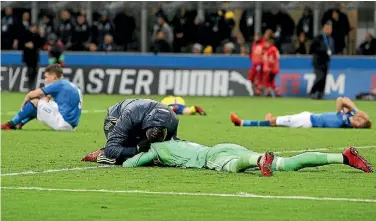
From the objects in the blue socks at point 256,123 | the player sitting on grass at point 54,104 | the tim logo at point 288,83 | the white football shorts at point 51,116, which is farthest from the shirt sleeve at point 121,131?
the tim logo at point 288,83

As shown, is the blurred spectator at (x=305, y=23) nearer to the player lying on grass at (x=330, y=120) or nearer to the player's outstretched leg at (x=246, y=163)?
the player lying on grass at (x=330, y=120)

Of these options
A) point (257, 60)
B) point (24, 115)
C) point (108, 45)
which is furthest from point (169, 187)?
point (108, 45)

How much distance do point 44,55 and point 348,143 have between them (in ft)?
71.8

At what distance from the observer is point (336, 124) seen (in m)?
23.6

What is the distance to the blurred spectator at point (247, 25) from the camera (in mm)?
40125

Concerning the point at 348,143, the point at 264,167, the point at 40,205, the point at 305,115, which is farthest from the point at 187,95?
the point at 40,205

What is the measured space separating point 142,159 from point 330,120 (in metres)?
8.96

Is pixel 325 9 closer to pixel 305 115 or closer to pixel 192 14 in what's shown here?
pixel 192 14

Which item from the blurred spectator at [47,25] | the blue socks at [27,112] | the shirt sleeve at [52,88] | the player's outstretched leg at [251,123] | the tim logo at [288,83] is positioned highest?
the blurred spectator at [47,25]

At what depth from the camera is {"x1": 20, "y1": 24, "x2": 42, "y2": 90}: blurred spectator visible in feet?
129

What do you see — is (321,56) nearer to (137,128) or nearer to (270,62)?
(270,62)

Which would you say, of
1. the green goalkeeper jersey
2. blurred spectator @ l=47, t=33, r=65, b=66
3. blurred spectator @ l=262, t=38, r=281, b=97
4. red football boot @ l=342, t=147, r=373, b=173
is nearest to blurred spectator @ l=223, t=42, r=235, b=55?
blurred spectator @ l=262, t=38, r=281, b=97

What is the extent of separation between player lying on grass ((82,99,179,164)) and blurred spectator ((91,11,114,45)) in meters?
26.2

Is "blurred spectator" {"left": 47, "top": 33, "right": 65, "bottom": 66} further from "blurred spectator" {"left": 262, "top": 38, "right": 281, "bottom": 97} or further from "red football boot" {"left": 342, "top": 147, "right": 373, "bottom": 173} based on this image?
"red football boot" {"left": 342, "top": 147, "right": 373, "bottom": 173}
